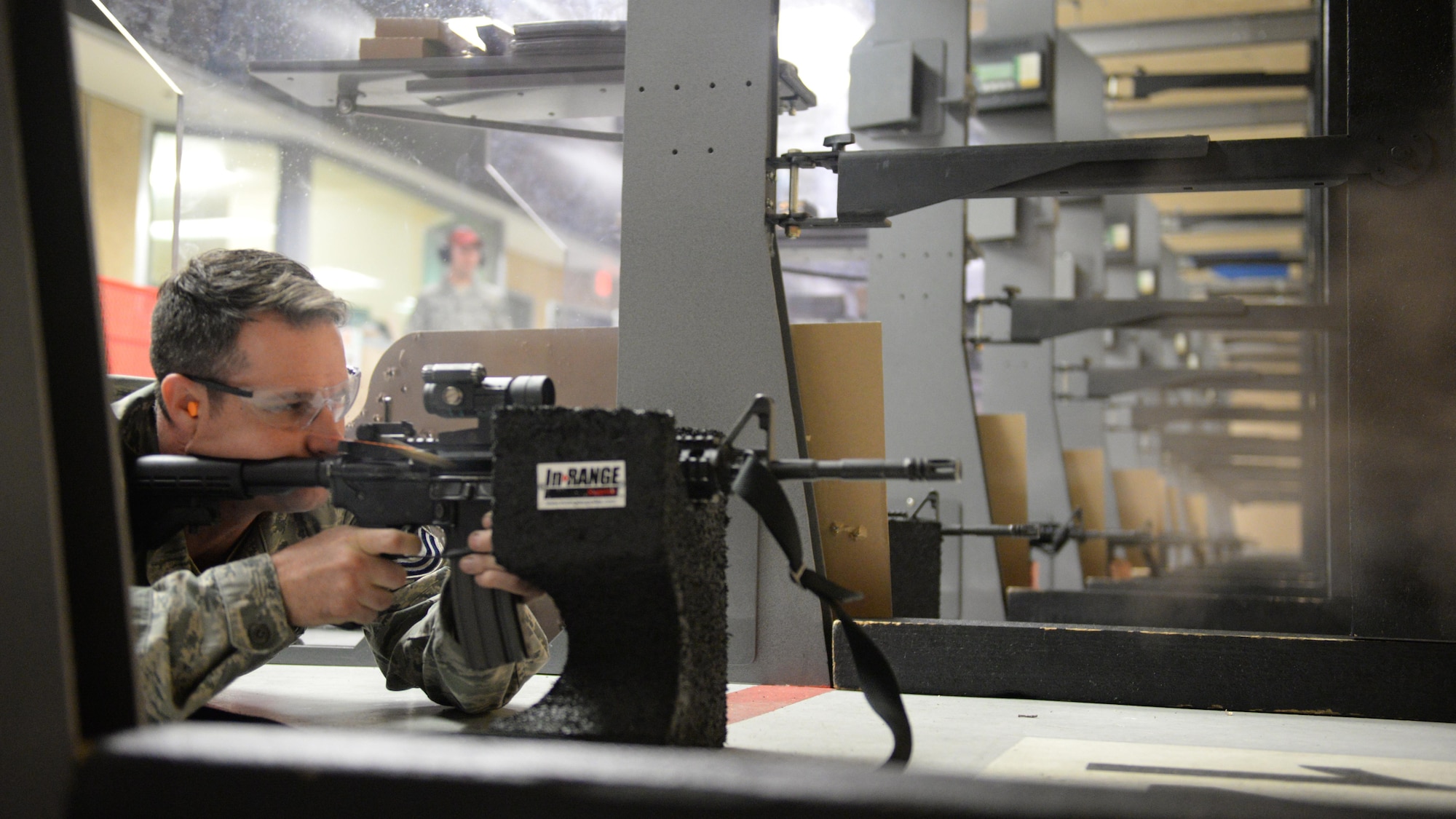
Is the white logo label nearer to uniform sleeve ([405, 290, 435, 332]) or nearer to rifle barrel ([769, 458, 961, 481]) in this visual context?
rifle barrel ([769, 458, 961, 481])

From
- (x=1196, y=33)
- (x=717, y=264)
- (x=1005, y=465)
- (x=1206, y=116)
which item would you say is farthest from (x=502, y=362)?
(x=1206, y=116)

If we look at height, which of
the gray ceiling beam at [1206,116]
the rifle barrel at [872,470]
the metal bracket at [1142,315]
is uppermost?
the gray ceiling beam at [1206,116]

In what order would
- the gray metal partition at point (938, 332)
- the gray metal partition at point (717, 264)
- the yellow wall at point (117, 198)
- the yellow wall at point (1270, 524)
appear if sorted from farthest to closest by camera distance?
the yellow wall at point (1270, 524)
the yellow wall at point (117, 198)
the gray metal partition at point (938, 332)
the gray metal partition at point (717, 264)

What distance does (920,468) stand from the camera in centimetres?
90

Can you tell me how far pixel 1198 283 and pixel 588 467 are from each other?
11104mm

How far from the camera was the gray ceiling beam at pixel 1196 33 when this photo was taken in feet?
19.0

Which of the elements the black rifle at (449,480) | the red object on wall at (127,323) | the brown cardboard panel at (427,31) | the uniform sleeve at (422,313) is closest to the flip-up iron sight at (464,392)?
the black rifle at (449,480)

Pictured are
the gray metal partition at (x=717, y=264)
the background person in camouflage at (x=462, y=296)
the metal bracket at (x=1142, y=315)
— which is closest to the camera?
the gray metal partition at (x=717, y=264)

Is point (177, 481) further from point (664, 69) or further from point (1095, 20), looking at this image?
point (1095, 20)

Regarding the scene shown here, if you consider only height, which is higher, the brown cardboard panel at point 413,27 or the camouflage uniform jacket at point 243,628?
the brown cardboard panel at point 413,27

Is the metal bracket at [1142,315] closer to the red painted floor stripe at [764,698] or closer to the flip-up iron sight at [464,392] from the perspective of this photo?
the red painted floor stripe at [764,698]

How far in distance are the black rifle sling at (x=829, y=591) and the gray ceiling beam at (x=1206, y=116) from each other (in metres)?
6.67

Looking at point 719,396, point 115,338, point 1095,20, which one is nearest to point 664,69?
point 719,396

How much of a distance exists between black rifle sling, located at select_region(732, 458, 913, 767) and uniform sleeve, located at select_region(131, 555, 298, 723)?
493 millimetres
